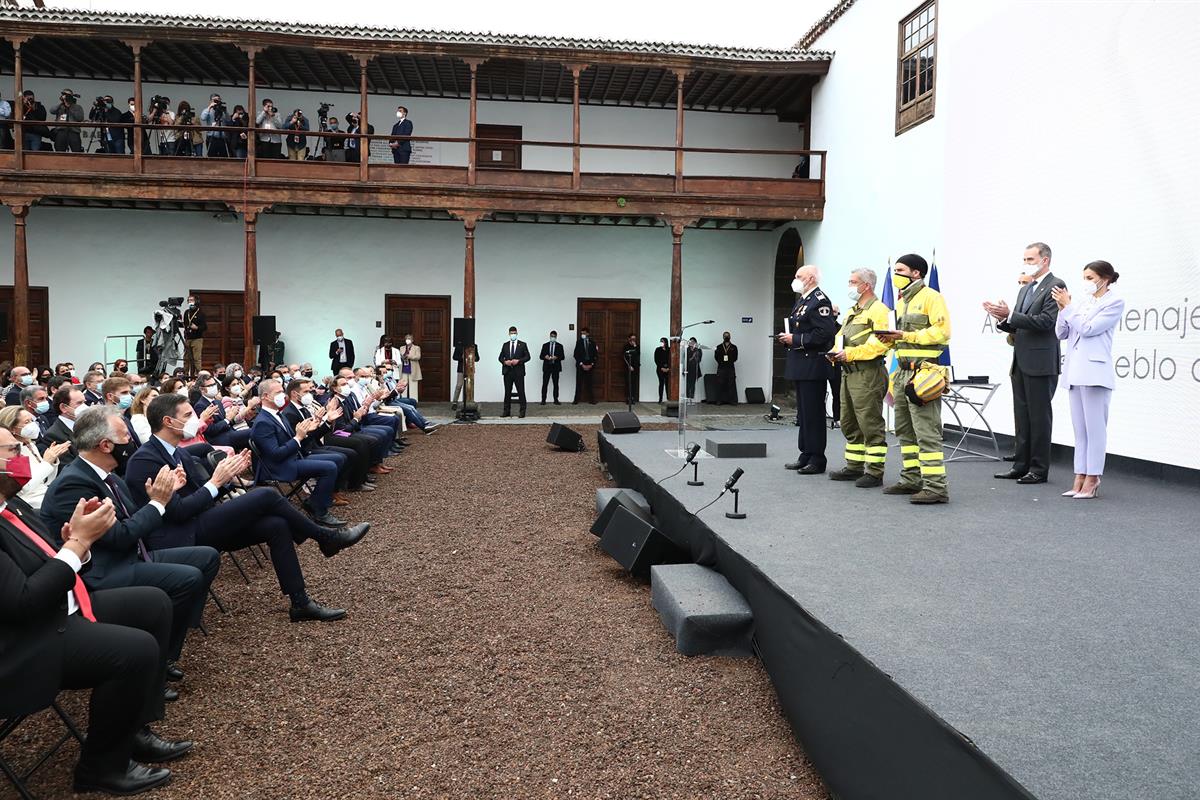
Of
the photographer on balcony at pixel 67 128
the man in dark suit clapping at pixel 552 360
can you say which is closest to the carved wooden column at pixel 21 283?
the photographer on balcony at pixel 67 128

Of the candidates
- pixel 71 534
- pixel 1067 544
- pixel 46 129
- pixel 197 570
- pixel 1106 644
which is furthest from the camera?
pixel 46 129

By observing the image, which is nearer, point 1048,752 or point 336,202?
point 1048,752

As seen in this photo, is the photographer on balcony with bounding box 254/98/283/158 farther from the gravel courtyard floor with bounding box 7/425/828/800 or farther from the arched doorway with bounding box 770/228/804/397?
the gravel courtyard floor with bounding box 7/425/828/800

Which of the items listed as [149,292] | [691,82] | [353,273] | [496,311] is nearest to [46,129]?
[149,292]

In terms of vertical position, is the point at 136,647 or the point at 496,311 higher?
the point at 496,311

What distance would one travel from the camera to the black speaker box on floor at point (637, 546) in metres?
5.44

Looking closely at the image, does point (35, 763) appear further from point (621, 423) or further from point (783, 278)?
point (783, 278)

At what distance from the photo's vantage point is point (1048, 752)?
2295mm

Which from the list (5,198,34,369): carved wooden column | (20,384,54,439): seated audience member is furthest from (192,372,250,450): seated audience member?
(5,198,34,369): carved wooden column

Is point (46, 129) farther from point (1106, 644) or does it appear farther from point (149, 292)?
point (1106, 644)

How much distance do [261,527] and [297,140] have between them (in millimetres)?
14342

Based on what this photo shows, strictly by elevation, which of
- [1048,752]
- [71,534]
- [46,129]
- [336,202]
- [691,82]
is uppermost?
[691,82]

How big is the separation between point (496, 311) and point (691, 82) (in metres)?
6.45

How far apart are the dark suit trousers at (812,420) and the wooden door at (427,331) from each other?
1284 cm
